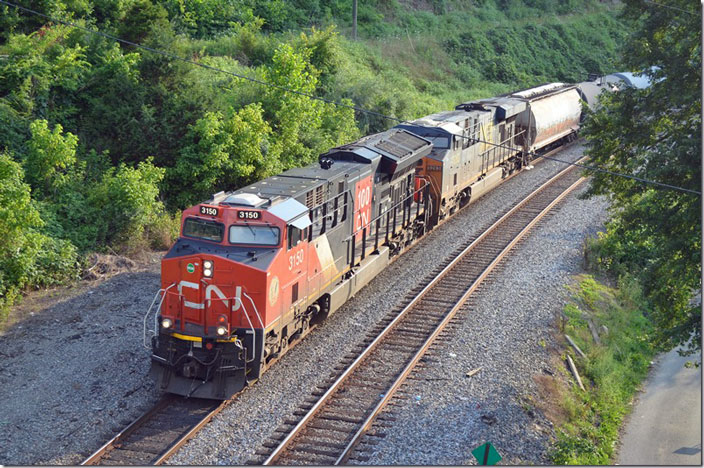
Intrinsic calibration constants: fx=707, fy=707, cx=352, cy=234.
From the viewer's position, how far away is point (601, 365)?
15.6 metres

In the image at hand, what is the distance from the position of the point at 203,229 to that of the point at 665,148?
8.64m

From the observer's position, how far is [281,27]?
4344cm

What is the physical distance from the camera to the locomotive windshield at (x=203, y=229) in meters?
12.8

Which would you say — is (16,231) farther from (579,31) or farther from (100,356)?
(579,31)

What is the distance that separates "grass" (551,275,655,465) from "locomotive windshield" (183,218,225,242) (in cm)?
688

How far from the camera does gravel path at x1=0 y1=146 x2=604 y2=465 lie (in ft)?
37.3

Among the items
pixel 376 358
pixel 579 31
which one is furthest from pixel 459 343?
pixel 579 31

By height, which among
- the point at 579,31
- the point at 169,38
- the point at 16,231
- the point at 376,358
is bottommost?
the point at 376,358

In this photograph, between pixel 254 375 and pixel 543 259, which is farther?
pixel 543 259

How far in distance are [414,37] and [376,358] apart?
40587 mm

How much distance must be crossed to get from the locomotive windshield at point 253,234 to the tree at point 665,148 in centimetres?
706

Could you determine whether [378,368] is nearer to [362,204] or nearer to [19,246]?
[362,204]

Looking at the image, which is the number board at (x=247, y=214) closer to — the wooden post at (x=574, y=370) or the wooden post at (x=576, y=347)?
the wooden post at (x=574, y=370)

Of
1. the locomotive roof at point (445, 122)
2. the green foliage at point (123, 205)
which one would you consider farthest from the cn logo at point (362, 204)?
the green foliage at point (123, 205)
